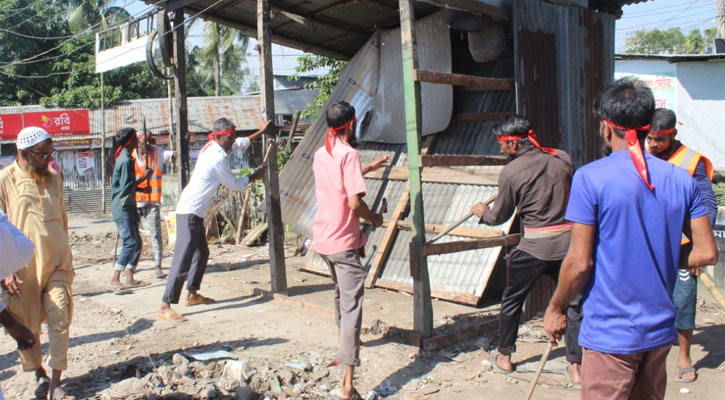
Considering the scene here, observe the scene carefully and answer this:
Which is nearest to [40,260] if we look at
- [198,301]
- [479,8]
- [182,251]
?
[182,251]

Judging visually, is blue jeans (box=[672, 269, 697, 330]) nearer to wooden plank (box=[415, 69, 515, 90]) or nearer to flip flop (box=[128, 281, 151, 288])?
wooden plank (box=[415, 69, 515, 90])

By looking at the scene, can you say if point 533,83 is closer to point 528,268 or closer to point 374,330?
point 528,268

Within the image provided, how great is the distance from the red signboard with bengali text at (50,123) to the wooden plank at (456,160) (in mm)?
18691

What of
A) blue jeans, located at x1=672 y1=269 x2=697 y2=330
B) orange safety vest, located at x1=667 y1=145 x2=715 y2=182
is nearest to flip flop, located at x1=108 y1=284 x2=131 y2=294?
blue jeans, located at x1=672 y1=269 x2=697 y2=330

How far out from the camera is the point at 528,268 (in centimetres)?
399

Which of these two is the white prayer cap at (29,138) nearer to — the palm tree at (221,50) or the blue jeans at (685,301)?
the blue jeans at (685,301)

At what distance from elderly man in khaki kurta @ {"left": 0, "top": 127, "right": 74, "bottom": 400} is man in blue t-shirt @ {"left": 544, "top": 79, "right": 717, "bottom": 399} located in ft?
10.6

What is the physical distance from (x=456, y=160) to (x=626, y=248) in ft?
7.77

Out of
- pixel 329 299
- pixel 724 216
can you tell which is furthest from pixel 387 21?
pixel 724 216

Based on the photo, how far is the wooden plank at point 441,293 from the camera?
5.61 m

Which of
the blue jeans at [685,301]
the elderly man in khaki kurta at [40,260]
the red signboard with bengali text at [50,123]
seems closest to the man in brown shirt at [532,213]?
the blue jeans at [685,301]

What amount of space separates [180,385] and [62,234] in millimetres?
1348

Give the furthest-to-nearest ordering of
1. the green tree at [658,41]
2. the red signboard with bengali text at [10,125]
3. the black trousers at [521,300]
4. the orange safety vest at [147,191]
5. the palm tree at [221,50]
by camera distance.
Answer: the green tree at [658,41]
the palm tree at [221,50]
the red signboard with bengali text at [10,125]
the orange safety vest at [147,191]
the black trousers at [521,300]

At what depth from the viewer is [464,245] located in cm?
459
